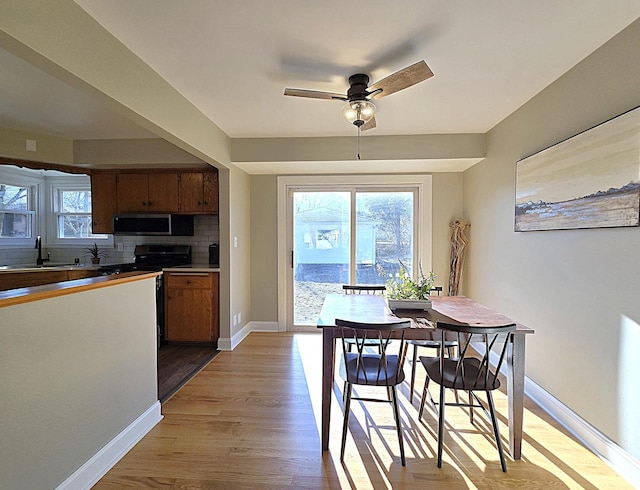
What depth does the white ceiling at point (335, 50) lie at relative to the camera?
1668 millimetres

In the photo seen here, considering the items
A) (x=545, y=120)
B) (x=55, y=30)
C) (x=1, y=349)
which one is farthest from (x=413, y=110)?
(x=1, y=349)

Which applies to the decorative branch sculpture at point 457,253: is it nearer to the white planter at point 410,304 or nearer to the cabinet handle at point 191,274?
the white planter at point 410,304

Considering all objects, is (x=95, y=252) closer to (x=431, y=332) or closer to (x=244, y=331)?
→ (x=244, y=331)

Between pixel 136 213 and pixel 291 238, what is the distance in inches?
78.5

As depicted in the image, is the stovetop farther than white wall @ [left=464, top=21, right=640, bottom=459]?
Yes

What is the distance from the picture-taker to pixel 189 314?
3943 millimetres

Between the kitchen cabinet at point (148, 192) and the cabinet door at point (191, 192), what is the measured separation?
0.29 feet

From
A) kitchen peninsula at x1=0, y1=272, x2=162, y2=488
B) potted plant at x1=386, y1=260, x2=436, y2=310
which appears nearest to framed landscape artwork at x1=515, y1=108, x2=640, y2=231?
potted plant at x1=386, y1=260, x2=436, y2=310

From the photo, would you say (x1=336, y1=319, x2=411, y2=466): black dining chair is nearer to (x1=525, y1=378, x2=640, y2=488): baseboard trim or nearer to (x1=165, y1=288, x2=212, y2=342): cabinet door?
(x1=525, y1=378, x2=640, y2=488): baseboard trim

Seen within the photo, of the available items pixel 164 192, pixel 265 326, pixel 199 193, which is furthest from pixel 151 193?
pixel 265 326

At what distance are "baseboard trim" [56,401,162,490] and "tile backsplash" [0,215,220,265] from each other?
2386mm

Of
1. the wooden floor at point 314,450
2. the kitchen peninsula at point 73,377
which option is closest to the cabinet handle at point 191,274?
the wooden floor at point 314,450

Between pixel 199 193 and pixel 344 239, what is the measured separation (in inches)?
77.4

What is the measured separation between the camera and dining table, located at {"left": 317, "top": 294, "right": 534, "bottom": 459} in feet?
6.44
